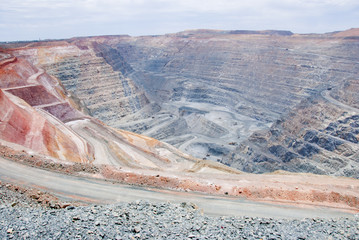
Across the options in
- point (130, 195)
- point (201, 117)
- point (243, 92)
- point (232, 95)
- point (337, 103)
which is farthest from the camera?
point (232, 95)

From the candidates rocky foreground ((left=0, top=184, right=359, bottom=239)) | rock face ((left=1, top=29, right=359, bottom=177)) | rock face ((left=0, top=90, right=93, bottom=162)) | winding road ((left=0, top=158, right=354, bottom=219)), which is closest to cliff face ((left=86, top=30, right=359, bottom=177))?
rock face ((left=1, top=29, right=359, bottom=177))

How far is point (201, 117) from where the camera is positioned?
71.2 meters

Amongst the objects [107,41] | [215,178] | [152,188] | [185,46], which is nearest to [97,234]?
[152,188]

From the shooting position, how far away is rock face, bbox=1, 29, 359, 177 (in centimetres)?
4028

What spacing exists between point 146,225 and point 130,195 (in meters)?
5.97

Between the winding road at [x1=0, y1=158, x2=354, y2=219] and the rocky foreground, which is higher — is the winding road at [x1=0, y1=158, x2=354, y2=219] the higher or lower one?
the lower one

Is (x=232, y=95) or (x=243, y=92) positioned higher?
(x=243, y=92)

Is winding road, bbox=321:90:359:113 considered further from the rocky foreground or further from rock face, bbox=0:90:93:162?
rock face, bbox=0:90:93:162

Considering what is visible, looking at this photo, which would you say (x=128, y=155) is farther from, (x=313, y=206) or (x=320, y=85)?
(x=320, y=85)

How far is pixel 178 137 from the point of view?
61344 mm

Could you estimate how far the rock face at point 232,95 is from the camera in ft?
132

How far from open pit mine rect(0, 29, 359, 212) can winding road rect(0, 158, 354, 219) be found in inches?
17.9

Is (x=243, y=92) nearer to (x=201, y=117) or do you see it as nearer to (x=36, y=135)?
(x=201, y=117)

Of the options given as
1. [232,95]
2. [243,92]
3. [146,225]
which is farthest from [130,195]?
[243,92]
